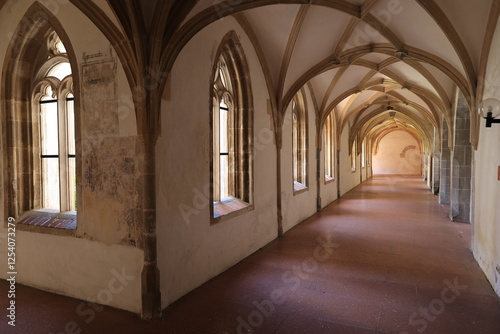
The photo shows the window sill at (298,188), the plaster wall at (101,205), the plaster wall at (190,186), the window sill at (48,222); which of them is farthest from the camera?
the window sill at (298,188)

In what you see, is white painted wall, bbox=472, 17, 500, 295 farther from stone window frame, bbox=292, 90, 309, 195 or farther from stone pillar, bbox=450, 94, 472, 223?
stone window frame, bbox=292, 90, 309, 195

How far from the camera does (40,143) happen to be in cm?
478

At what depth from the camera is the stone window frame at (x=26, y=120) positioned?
446 centimetres

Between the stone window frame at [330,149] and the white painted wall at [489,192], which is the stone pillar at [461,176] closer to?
the white painted wall at [489,192]

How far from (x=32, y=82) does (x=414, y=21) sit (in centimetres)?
579

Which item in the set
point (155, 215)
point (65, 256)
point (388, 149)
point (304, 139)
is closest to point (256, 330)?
point (155, 215)

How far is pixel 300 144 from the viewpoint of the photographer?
9516 mm

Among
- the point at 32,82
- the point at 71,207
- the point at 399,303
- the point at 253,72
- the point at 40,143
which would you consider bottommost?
the point at 399,303

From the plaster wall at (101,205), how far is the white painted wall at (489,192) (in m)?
4.36

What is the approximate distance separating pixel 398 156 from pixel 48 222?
30.9 m

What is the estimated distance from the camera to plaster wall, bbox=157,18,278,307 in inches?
151

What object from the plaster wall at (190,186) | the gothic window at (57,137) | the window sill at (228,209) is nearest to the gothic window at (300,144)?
the window sill at (228,209)

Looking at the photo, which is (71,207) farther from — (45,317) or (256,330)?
(256,330)

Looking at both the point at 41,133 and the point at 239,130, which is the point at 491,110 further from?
the point at 41,133
